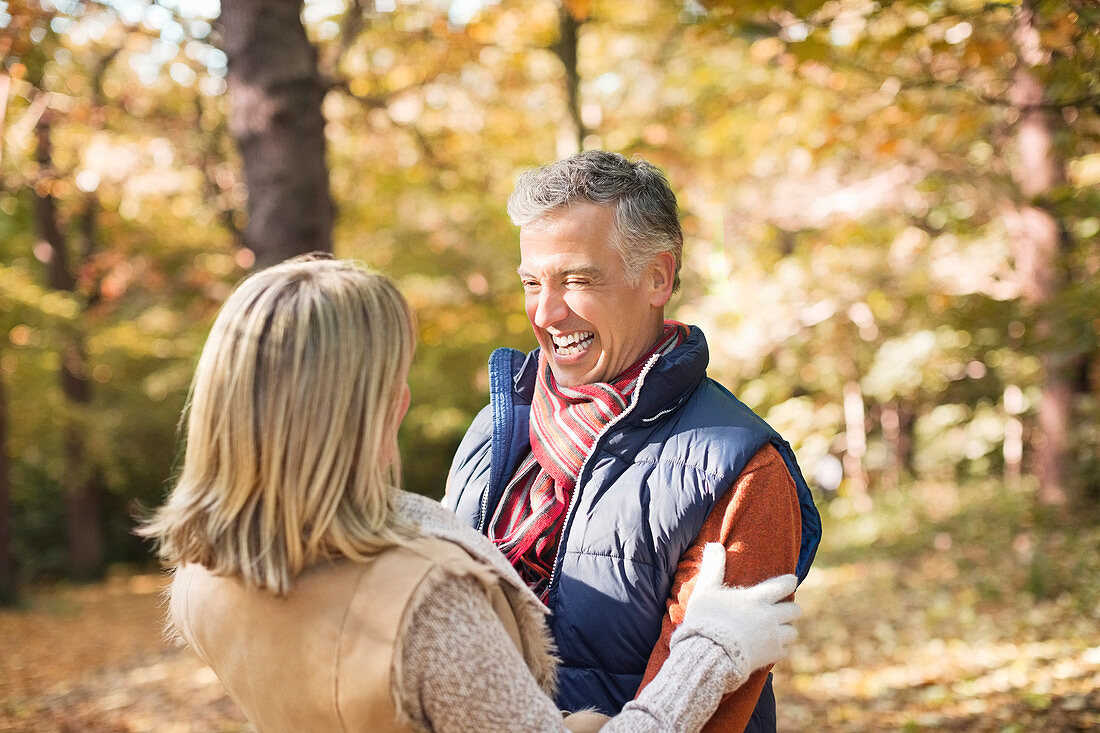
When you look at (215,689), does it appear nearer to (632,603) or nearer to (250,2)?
(250,2)

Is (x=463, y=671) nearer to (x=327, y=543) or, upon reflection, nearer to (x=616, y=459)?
(x=327, y=543)

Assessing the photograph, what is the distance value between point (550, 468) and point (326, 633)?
2.61ft

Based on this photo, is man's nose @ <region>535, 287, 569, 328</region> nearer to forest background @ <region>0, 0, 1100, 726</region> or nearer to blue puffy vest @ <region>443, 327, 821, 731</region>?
blue puffy vest @ <region>443, 327, 821, 731</region>

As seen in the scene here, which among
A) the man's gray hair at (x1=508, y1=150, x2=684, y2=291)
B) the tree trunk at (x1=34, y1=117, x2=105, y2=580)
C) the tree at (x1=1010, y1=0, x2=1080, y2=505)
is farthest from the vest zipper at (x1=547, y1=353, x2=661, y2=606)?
the tree trunk at (x1=34, y1=117, x2=105, y2=580)

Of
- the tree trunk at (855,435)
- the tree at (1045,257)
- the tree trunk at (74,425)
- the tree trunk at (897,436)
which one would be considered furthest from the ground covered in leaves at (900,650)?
the tree trunk at (897,436)

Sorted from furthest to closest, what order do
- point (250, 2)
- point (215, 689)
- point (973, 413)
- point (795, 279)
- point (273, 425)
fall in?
point (973, 413) < point (795, 279) < point (215, 689) < point (250, 2) < point (273, 425)

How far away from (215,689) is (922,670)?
5.05 m

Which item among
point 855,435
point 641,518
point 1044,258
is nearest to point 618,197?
point 641,518

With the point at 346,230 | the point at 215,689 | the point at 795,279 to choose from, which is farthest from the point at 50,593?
the point at 795,279

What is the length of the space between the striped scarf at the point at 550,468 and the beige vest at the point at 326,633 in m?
→ 0.55

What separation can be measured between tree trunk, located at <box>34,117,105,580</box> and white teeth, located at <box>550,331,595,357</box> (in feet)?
33.7

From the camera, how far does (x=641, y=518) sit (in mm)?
1896

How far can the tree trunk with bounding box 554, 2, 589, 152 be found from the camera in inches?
427

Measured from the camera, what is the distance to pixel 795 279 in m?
11.2
